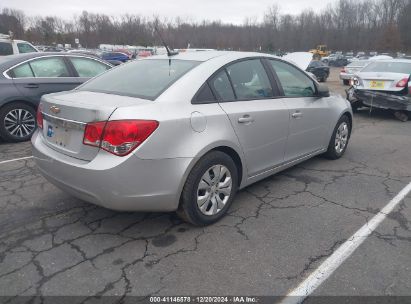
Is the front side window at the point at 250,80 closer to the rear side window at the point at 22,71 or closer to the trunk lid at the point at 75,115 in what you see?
the trunk lid at the point at 75,115

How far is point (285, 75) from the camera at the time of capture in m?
4.14

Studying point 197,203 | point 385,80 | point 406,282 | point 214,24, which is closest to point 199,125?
point 197,203

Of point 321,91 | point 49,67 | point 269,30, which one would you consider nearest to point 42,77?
point 49,67

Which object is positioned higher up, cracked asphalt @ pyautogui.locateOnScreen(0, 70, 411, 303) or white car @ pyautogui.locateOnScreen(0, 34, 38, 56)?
white car @ pyautogui.locateOnScreen(0, 34, 38, 56)

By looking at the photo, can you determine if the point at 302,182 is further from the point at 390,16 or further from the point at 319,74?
the point at 390,16

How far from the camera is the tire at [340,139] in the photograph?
5031 millimetres

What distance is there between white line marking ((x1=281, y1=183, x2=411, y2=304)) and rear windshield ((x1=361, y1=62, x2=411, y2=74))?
614 cm

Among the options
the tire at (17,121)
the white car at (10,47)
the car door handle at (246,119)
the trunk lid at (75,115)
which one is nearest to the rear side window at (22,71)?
the tire at (17,121)

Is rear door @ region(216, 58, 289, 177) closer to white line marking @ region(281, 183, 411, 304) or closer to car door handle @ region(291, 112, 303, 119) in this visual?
car door handle @ region(291, 112, 303, 119)

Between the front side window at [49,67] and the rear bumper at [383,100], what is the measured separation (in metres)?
6.65

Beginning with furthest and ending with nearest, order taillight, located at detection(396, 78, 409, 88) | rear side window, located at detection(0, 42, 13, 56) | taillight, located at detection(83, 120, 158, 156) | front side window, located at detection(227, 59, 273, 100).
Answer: rear side window, located at detection(0, 42, 13, 56) → taillight, located at detection(396, 78, 409, 88) → front side window, located at detection(227, 59, 273, 100) → taillight, located at detection(83, 120, 158, 156)

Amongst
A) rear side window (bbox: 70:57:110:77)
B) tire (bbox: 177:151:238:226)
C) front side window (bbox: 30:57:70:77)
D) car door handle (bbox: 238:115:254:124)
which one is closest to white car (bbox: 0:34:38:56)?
rear side window (bbox: 70:57:110:77)

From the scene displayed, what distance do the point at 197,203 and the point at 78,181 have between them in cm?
102

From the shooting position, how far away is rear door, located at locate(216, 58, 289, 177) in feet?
10.9
